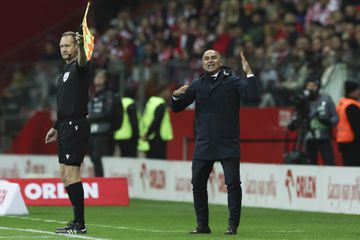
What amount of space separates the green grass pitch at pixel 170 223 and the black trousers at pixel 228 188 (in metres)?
0.25

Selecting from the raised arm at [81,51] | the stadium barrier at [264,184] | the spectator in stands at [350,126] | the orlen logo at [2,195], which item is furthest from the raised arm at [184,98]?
the spectator in stands at [350,126]

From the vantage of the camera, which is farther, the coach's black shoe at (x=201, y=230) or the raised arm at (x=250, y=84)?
the coach's black shoe at (x=201, y=230)

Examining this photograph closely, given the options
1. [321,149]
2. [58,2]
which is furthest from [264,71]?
[58,2]

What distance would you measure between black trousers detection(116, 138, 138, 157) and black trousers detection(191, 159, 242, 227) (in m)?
10.6

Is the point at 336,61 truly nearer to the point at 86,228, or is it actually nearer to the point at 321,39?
the point at 321,39

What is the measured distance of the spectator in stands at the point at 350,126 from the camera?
2128 centimetres

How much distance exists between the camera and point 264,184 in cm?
2130

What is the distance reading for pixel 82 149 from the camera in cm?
1455

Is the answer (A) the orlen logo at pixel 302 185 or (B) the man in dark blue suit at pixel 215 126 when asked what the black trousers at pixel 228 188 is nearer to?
(B) the man in dark blue suit at pixel 215 126

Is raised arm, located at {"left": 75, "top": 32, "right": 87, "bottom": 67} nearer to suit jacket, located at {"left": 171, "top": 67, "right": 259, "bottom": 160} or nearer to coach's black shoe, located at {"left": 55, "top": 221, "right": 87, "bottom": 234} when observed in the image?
suit jacket, located at {"left": 171, "top": 67, "right": 259, "bottom": 160}

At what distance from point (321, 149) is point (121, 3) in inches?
603

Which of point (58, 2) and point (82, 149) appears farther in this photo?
point (58, 2)

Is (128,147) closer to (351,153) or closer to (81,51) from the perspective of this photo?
(351,153)

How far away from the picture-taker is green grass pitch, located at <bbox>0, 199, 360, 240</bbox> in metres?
14.4
